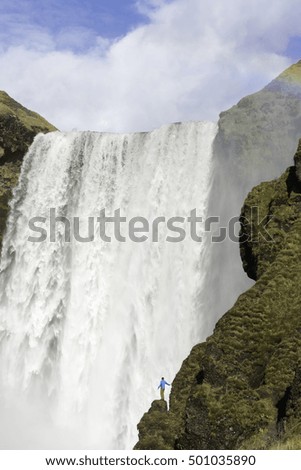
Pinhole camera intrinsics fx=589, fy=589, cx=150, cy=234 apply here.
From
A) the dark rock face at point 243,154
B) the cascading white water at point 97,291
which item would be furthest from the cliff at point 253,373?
the cascading white water at point 97,291

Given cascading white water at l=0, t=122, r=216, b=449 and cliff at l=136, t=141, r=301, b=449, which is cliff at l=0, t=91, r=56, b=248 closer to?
cascading white water at l=0, t=122, r=216, b=449

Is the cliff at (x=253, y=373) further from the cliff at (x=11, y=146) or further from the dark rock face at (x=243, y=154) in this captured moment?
the cliff at (x=11, y=146)

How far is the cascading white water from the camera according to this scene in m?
28.8

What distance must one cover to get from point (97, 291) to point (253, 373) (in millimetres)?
19576

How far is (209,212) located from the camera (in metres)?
30.6

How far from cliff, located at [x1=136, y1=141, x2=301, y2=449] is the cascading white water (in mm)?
12906

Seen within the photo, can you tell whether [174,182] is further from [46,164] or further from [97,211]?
[46,164]

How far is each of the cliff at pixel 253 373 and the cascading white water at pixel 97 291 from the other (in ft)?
42.3

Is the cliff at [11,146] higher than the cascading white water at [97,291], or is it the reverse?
the cliff at [11,146]

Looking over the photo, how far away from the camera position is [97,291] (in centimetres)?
3247

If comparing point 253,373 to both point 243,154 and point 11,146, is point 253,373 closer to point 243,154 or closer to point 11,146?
point 243,154

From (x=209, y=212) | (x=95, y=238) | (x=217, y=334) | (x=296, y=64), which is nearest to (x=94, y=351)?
(x=95, y=238)

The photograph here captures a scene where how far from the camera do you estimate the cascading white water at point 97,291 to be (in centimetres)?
2880

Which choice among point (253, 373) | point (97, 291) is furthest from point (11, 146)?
point (253, 373)
